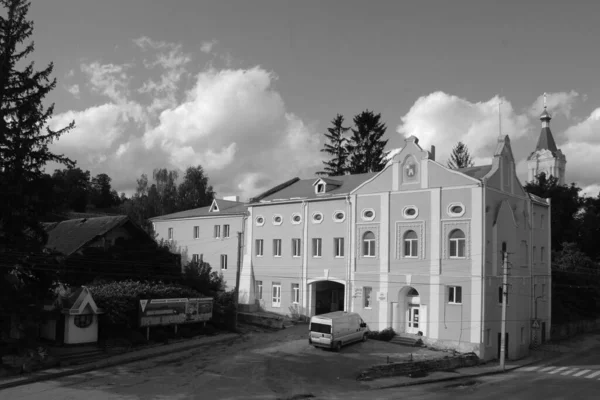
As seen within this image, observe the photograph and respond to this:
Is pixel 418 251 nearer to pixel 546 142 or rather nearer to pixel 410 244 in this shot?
pixel 410 244

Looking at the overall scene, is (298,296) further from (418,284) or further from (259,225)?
(418,284)

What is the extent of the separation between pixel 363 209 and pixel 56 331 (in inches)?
869

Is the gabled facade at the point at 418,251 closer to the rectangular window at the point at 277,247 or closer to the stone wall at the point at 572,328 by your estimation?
the rectangular window at the point at 277,247

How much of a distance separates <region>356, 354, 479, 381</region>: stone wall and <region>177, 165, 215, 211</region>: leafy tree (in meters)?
49.3

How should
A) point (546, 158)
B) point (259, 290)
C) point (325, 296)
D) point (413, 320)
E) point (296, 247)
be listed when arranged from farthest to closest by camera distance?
point (546, 158)
point (259, 290)
point (325, 296)
point (296, 247)
point (413, 320)

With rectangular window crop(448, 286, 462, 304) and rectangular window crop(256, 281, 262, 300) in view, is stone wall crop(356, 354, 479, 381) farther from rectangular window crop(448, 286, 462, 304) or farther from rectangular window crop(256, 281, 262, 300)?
rectangular window crop(256, 281, 262, 300)

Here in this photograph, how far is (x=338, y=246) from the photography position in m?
41.0

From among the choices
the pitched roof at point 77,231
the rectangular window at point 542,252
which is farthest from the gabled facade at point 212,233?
the rectangular window at point 542,252

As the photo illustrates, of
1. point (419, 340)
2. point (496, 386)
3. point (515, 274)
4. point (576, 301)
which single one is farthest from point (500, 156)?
point (576, 301)

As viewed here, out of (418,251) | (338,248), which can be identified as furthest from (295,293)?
(418,251)

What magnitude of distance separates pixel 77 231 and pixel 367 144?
41.1m

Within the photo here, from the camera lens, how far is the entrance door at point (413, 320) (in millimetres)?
36406

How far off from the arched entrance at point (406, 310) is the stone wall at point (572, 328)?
15.9m

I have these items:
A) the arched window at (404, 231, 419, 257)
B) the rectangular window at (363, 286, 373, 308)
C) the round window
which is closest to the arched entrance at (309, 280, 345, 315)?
the rectangular window at (363, 286, 373, 308)
